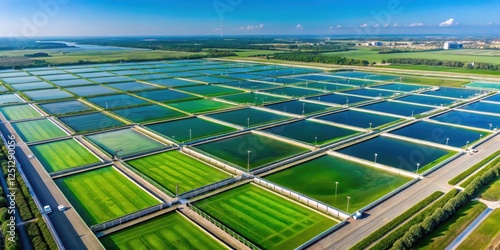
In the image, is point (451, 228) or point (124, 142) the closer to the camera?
point (451, 228)

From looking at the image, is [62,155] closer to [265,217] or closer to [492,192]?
[265,217]

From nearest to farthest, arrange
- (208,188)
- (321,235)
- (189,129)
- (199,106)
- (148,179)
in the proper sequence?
(321,235)
(208,188)
(148,179)
(189,129)
(199,106)

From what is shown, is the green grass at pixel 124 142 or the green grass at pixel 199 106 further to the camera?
the green grass at pixel 199 106

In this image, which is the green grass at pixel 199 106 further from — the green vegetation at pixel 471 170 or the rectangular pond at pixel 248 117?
the green vegetation at pixel 471 170

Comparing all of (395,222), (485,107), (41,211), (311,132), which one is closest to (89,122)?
(41,211)

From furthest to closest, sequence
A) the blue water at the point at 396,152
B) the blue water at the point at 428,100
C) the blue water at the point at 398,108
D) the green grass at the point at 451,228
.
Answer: the blue water at the point at 428,100 → the blue water at the point at 398,108 → the blue water at the point at 396,152 → the green grass at the point at 451,228

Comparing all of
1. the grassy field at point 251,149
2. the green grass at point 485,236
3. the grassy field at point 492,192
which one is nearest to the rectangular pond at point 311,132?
the grassy field at point 251,149

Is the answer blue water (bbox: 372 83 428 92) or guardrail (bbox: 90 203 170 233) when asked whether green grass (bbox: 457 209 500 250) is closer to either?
guardrail (bbox: 90 203 170 233)
